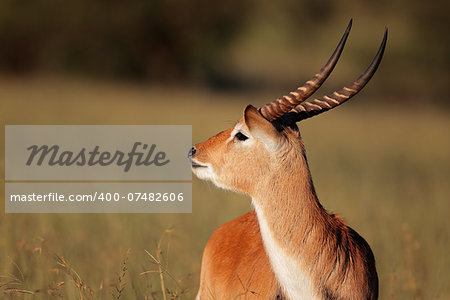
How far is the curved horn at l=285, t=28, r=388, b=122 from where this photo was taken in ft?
13.2

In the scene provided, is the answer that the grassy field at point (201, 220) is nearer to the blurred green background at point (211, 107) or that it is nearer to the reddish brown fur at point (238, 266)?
the blurred green background at point (211, 107)

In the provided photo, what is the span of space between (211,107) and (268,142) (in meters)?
19.8

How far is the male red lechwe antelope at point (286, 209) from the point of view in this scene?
3.98 metres

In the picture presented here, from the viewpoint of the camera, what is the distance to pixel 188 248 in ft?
23.9

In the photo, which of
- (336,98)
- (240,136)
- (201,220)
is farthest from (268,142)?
(201,220)

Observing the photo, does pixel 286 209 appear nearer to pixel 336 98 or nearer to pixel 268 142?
pixel 268 142

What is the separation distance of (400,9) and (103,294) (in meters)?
27.2

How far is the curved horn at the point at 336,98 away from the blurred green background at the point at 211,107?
1.11m

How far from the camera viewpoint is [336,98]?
13.7 ft

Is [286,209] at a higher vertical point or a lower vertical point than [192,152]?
lower

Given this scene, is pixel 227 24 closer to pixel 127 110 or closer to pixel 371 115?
pixel 371 115

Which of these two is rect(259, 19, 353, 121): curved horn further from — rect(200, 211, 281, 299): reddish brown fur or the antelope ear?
rect(200, 211, 281, 299): reddish brown fur

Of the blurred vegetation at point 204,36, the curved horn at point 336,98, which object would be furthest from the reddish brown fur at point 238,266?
the blurred vegetation at point 204,36

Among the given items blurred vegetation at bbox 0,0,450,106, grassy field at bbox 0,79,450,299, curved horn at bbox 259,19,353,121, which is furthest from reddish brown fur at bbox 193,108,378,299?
blurred vegetation at bbox 0,0,450,106
